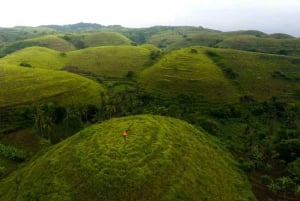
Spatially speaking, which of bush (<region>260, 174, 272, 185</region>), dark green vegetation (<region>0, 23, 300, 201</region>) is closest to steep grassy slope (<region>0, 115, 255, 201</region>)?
dark green vegetation (<region>0, 23, 300, 201</region>)

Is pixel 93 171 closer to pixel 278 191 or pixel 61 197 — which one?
pixel 61 197

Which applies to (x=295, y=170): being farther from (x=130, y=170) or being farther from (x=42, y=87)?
(x=42, y=87)

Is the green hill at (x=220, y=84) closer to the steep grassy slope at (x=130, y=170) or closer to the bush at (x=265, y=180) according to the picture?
the bush at (x=265, y=180)

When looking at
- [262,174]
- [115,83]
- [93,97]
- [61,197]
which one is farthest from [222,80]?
[61,197]

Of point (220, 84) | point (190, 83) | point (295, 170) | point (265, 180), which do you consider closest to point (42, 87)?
point (190, 83)

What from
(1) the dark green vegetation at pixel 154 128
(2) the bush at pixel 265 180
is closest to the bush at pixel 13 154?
(1) the dark green vegetation at pixel 154 128

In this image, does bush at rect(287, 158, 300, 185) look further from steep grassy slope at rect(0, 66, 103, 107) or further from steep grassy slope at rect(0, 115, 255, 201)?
steep grassy slope at rect(0, 66, 103, 107)
